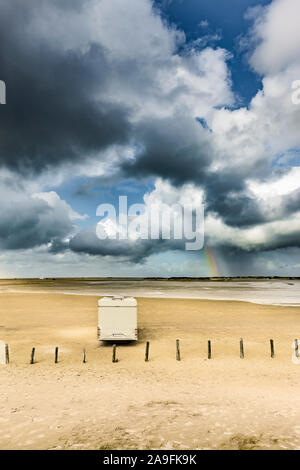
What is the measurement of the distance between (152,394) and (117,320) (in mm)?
10585

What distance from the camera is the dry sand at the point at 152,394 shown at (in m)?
12.0

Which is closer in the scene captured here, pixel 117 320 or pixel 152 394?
pixel 152 394

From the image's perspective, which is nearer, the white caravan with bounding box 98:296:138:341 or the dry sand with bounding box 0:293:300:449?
the dry sand with bounding box 0:293:300:449

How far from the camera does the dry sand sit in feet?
39.4

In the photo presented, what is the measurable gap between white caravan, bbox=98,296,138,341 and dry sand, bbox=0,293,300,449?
3.77ft

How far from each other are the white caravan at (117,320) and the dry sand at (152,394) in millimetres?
1148

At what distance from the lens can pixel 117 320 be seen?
26.9 m

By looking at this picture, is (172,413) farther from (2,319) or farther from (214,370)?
(2,319)

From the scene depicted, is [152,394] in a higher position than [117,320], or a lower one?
lower

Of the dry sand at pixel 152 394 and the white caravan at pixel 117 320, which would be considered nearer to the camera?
the dry sand at pixel 152 394

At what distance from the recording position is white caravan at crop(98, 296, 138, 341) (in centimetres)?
2678

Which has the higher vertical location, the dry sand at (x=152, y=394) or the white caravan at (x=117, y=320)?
the white caravan at (x=117, y=320)

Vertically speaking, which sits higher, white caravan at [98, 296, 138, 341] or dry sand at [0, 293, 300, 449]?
white caravan at [98, 296, 138, 341]
